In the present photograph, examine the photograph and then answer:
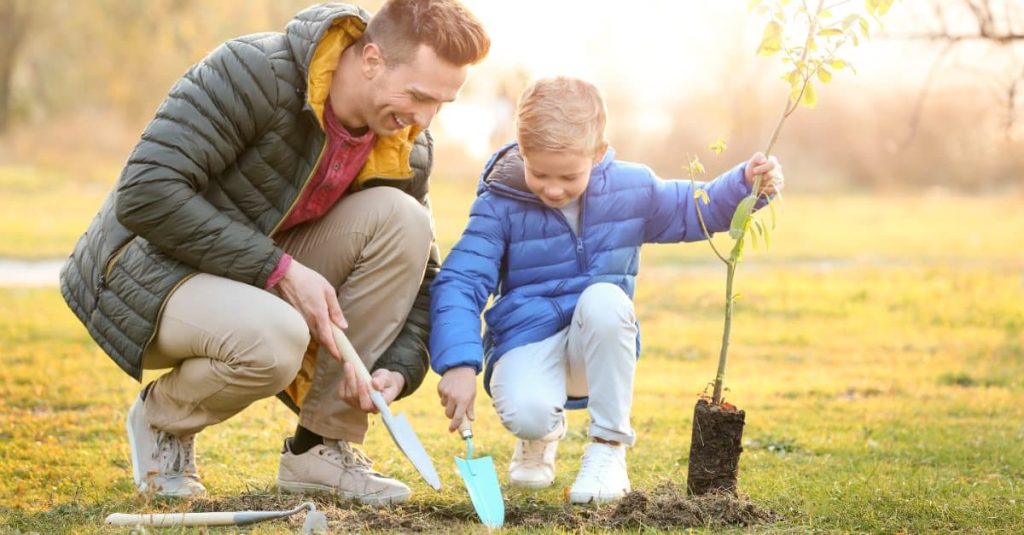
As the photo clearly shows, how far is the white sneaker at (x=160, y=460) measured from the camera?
3373mm

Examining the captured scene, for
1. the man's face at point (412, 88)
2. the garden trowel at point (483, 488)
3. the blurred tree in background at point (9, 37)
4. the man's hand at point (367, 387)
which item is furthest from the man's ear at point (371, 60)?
the blurred tree in background at point (9, 37)

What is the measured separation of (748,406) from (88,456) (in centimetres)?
278

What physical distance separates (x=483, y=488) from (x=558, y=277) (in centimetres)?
79

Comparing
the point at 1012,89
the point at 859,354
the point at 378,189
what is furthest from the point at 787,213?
the point at 378,189

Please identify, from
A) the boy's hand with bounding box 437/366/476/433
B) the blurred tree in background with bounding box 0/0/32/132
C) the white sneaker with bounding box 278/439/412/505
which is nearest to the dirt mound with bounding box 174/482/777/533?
the white sneaker with bounding box 278/439/412/505

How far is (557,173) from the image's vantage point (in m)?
3.46

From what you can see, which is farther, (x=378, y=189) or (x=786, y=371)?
(x=786, y=371)

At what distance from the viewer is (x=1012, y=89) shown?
5023 millimetres

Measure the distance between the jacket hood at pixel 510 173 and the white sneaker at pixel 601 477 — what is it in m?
0.79

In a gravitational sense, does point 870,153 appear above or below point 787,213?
above

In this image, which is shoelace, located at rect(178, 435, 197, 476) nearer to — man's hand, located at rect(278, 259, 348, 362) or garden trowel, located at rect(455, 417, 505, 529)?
man's hand, located at rect(278, 259, 348, 362)

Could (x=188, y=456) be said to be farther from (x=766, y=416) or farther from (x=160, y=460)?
(x=766, y=416)

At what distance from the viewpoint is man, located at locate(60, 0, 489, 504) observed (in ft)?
10.4

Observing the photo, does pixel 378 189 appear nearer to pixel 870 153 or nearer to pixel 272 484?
pixel 272 484
